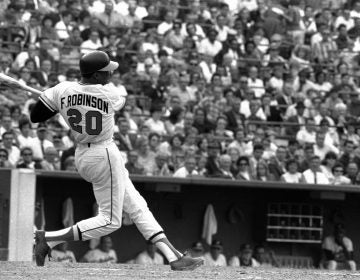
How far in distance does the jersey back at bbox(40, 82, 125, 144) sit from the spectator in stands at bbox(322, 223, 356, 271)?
7472 millimetres

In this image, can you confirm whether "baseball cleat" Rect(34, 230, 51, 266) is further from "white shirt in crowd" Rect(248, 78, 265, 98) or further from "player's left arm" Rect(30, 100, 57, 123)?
"white shirt in crowd" Rect(248, 78, 265, 98)

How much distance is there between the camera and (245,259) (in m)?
14.5

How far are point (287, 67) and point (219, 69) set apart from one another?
1.65 metres

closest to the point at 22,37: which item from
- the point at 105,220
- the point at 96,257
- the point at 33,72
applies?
the point at 33,72

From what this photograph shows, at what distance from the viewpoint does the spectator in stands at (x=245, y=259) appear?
14.4 m

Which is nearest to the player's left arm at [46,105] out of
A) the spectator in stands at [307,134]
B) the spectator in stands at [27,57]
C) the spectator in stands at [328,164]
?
the spectator in stands at [27,57]

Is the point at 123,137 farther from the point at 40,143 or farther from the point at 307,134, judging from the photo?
the point at 307,134

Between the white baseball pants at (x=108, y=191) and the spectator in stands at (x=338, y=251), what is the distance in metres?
7.05

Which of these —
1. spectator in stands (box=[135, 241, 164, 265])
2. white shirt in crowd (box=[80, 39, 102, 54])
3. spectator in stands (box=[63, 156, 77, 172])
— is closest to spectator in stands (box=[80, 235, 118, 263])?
spectator in stands (box=[135, 241, 164, 265])

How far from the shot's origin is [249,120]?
55.0 ft

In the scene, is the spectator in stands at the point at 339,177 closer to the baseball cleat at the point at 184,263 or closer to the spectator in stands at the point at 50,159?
the spectator in stands at the point at 50,159

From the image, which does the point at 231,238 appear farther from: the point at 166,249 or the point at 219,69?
the point at 166,249

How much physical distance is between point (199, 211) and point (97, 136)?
7.07 metres

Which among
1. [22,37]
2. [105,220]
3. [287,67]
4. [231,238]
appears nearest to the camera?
[105,220]
